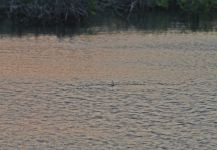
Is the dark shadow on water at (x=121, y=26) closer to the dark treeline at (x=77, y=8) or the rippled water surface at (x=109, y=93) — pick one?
the dark treeline at (x=77, y=8)

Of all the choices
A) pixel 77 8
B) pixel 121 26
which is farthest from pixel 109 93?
pixel 77 8

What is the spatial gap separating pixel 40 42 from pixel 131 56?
7.57 meters

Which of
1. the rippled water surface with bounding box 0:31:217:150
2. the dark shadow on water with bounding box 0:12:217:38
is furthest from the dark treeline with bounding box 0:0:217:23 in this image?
the rippled water surface with bounding box 0:31:217:150

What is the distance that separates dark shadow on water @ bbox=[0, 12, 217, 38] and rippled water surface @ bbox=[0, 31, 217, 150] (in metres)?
4.04

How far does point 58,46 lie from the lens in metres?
41.2

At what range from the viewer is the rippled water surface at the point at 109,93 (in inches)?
911

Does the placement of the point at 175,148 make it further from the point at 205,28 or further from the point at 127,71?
the point at 205,28

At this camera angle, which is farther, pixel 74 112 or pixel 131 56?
pixel 131 56

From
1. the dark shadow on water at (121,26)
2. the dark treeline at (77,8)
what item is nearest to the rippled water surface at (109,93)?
the dark shadow on water at (121,26)

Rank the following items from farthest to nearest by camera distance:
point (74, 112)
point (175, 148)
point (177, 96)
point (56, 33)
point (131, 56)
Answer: point (56, 33) → point (131, 56) → point (177, 96) → point (74, 112) → point (175, 148)

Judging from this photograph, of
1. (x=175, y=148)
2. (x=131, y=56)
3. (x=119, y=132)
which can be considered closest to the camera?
(x=175, y=148)

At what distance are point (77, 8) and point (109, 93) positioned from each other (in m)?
23.6

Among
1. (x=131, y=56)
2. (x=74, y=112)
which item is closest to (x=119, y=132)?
(x=74, y=112)

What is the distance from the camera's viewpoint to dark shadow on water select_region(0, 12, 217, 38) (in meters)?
47.5
